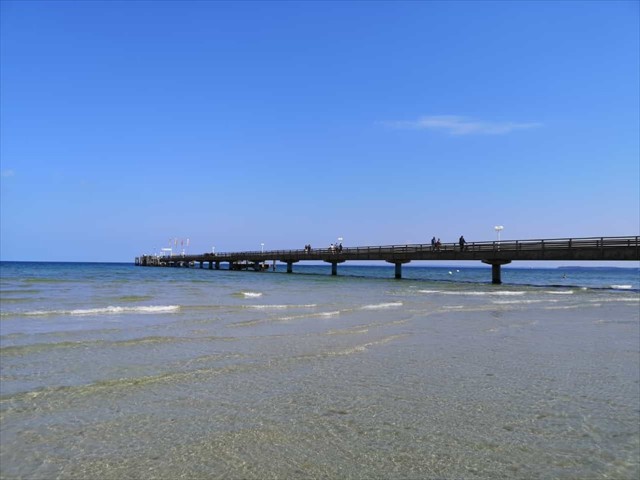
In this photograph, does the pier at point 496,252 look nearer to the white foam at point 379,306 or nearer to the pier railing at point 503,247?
the pier railing at point 503,247

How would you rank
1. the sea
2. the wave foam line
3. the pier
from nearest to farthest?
the sea < the wave foam line < the pier

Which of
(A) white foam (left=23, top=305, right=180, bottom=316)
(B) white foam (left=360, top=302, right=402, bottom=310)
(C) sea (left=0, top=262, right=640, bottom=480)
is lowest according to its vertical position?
(B) white foam (left=360, top=302, right=402, bottom=310)

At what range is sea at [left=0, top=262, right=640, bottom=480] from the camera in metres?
4.43

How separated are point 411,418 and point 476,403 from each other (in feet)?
3.66

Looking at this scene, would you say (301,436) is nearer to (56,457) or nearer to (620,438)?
(56,457)

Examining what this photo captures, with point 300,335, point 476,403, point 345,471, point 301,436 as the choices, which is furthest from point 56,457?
point 300,335

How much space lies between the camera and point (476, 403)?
20.5ft

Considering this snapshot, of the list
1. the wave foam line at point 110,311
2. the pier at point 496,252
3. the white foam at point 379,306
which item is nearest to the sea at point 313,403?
the wave foam line at point 110,311

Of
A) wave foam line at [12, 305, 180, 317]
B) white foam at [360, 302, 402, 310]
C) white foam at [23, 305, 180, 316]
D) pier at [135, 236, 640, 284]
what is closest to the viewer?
wave foam line at [12, 305, 180, 317]

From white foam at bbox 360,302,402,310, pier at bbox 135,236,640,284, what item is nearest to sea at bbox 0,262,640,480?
white foam at bbox 360,302,402,310

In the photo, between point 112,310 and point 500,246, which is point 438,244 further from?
point 112,310

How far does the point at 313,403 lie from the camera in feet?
20.1

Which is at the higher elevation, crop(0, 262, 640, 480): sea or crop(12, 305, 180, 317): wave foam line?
crop(12, 305, 180, 317): wave foam line

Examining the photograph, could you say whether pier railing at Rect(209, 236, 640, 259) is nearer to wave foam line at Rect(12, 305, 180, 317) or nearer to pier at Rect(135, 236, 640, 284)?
pier at Rect(135, 236, 640, 284)
